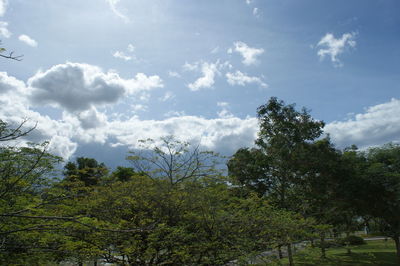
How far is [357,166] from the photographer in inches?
703

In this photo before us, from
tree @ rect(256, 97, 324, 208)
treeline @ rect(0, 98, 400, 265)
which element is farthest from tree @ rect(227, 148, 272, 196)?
treeline @ rect(0, 98, 400, 265)

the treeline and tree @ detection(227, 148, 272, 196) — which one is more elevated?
tree @ detection(227, 148, 272, 196)

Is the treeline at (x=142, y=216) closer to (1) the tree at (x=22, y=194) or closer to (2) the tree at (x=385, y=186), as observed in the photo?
(1) the tree at (x=22, y=194)

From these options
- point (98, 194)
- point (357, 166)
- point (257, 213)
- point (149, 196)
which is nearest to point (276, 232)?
point (257, 213)

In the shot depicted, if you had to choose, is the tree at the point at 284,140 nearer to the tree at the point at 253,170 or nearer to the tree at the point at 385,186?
the tree at the point at 253,170

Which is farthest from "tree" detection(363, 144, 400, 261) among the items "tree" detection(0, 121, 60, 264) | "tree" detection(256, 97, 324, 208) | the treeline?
"tree" detection(0, 121, 60, 264)

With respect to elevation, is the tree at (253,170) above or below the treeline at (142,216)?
above

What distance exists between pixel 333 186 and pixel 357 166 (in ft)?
6.65

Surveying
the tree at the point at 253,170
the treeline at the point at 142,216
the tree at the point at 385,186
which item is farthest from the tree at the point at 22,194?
the tree at the point at 385,186

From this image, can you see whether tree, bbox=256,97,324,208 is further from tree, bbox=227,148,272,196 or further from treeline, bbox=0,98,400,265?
treeline, bbox=0,98,400,265

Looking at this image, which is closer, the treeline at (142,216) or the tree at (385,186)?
the treeline at (142,216)

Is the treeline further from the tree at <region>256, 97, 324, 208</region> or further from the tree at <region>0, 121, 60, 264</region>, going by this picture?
the tree at <region>256, 97, 324, 208</region>

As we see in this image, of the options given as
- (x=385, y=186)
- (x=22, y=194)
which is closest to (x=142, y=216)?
(x=22, y=194)

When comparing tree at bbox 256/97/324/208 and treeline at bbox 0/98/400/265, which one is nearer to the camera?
treeline at bbox 0/98/400/265
